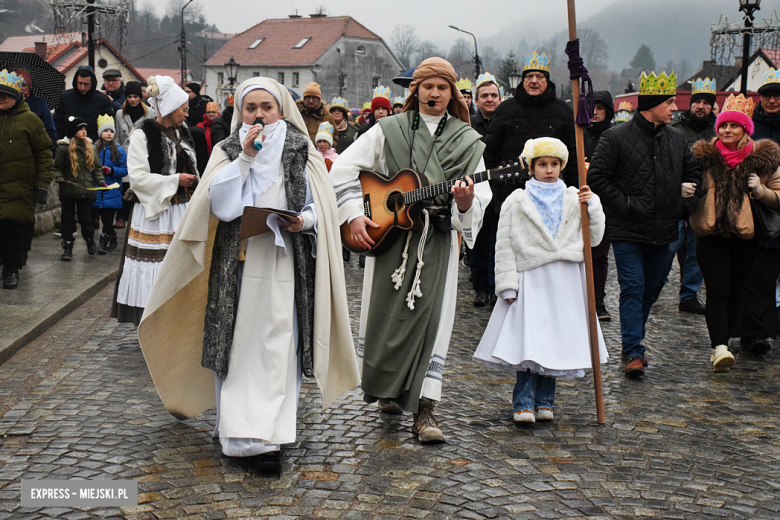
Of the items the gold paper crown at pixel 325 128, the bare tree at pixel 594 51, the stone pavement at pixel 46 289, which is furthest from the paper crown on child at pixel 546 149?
the bare tree at pixel 594 51

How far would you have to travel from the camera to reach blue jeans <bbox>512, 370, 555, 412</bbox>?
5.64m

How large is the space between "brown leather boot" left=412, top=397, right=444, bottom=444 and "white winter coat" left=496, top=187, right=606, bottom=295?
2.97 ft

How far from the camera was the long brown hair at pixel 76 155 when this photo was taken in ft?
38.4

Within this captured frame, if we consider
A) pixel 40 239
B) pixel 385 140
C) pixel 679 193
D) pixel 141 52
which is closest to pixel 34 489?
pixel 385 140

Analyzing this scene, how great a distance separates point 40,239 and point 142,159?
20.4ft

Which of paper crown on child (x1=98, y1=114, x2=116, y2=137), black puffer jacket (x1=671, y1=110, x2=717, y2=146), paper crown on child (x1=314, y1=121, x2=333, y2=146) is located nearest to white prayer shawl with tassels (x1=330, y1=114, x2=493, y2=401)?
black puffer jacket (x1=671, y1=110, x2=717, y2=146)

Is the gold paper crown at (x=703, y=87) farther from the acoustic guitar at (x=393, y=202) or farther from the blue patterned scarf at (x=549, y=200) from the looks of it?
the acoustic guitar at (x=393, y=202)

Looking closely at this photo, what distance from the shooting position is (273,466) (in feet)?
15.1

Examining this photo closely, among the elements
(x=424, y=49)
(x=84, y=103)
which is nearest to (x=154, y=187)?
(x=84, y=103)

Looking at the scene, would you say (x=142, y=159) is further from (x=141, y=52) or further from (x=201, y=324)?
(x=141, y=52)

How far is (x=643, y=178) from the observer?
7.01 m

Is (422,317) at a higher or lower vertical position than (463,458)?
higher

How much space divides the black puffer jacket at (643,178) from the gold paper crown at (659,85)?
0.20 m

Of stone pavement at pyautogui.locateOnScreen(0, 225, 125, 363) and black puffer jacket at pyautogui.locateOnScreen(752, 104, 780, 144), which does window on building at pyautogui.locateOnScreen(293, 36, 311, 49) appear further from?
black puffer jacket at pyautogui.locateOnScreen(752, 104, 780, 144)
